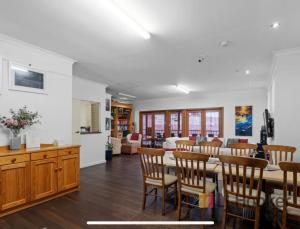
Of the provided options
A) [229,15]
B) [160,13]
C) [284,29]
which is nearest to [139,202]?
[160,13]

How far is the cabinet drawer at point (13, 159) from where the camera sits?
257 cm

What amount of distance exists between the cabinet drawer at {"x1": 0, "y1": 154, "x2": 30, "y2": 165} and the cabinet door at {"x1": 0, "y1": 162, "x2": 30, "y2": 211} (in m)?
0.05

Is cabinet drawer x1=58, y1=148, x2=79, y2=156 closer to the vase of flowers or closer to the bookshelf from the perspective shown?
the vase of flowers

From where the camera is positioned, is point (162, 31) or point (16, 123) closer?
point (162, 31)

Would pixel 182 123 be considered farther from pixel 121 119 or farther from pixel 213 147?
pixel 213 147

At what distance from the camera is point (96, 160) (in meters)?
5.91

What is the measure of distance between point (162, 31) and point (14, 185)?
127 inches

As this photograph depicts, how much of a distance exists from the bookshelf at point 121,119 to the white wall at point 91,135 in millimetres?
2625

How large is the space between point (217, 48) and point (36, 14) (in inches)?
115

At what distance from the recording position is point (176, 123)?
30.9 feet

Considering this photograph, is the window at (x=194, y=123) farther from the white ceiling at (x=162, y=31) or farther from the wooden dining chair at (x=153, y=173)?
the wooden dining chair at (x=153, y=173)

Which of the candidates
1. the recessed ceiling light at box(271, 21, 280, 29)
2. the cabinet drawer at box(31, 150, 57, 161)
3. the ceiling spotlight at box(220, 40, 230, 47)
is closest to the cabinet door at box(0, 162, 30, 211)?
the cabinet drawer at box(31, 150, 57, 161)

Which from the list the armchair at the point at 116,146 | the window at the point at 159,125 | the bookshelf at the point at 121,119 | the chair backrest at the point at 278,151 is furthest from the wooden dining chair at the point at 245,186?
the window at the point at 159,125

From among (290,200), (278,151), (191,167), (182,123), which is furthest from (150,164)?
(182,123)
